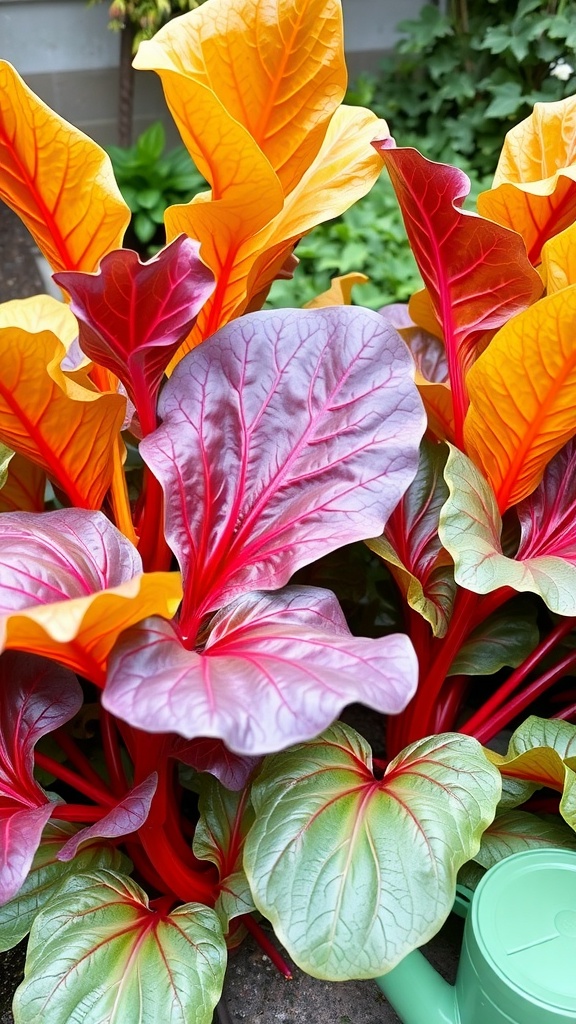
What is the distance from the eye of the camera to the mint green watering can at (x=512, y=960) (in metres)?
0.57

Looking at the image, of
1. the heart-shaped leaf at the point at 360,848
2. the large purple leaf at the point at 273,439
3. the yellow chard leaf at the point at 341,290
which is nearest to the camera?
the heart-shaped leaf at the point at 360,848

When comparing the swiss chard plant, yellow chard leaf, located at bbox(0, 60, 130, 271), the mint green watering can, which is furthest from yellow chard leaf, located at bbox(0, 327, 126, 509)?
the mint green watering can

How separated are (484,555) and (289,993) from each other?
0.46 meters

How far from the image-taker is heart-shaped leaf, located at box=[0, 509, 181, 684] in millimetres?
476

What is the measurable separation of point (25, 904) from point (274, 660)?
14.5 inches

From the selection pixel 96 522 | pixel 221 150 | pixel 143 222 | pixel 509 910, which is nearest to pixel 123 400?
pixel 96 522

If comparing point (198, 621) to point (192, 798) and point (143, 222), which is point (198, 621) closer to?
point (192, 798)

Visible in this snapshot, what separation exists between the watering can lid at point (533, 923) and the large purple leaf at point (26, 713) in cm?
34

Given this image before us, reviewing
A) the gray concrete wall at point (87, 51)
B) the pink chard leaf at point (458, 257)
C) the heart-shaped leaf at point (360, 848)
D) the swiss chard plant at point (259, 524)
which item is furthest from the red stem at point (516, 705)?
the gray concrete wall at point (87, 51)

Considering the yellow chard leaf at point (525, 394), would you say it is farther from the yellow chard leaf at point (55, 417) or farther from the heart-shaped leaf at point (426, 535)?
the yellow chard leaf at point (55, 417)

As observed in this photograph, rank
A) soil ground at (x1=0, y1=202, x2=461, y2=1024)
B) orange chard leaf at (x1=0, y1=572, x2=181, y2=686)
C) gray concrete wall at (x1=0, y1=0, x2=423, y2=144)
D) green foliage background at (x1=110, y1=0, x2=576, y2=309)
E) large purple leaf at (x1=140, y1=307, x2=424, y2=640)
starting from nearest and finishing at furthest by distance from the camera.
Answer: orange chard leaf at (x1=0, y1=572, x2=181, y2=686)
large purple leaf at (x1=140, y1=307, x2=424, y2=640)
soil ground at (x1=0, y1=202, x2=461, y2=1024)
green foliage background at (x1=110, y1=0, x2=576, y2=309)
gray concrete wall at (x1=0, y1=0, x2=423, y2=144)

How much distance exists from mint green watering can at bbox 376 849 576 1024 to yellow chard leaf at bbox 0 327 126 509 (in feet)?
1.46

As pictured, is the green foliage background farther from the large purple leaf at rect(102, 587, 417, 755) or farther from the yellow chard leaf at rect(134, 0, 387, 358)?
the large purple leaf at rect(102, 587, 417, 755)

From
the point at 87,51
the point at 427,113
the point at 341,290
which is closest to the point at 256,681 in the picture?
the point at 341,290
